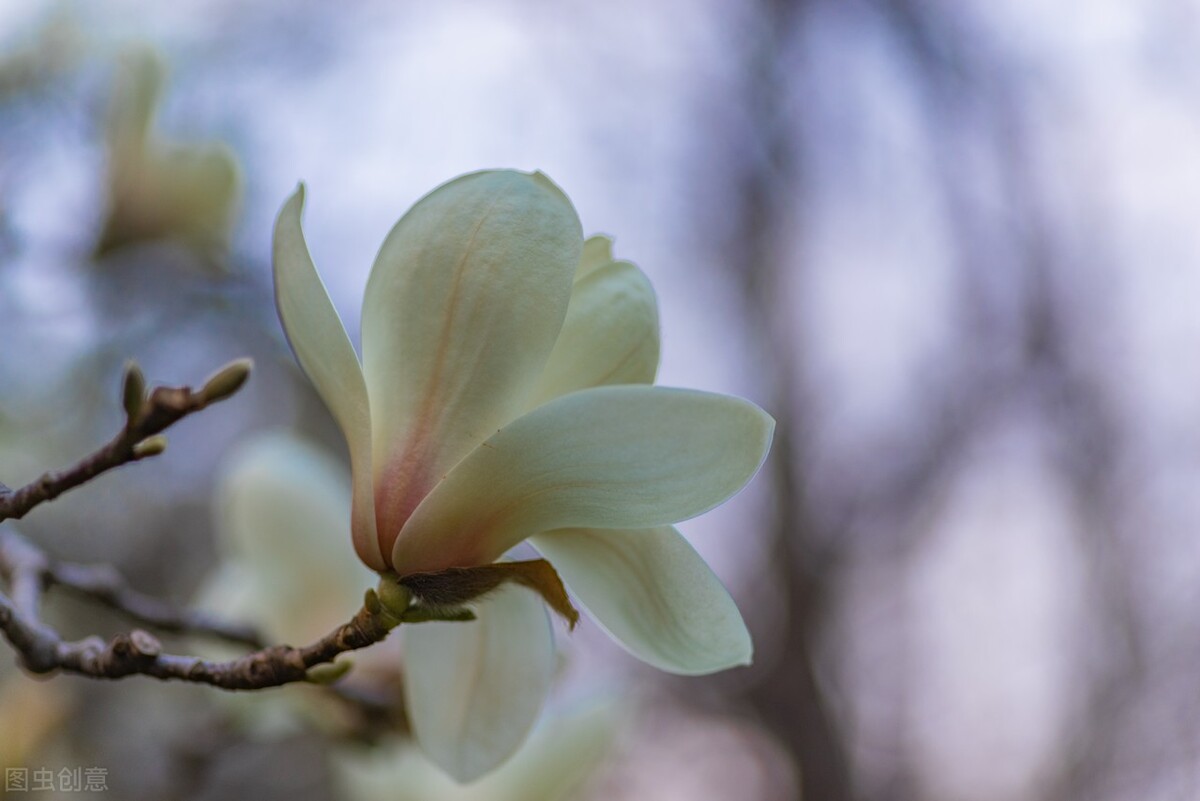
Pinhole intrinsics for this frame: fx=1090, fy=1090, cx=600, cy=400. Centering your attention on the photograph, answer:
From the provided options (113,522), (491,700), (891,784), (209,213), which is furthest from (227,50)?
(891,784)

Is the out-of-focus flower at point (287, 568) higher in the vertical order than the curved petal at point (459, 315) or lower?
lower

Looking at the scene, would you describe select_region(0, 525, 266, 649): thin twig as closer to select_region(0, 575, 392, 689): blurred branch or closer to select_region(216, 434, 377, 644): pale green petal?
select_region(0, 575, 392, 689): blurred branch

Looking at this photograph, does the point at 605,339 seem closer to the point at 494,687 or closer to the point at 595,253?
the point at 595,253

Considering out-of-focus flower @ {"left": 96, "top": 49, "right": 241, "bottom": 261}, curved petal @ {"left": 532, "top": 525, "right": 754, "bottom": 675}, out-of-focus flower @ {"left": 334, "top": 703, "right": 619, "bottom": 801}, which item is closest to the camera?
curved petal @ {"left": 532, "top": 525, "right": 754, "bottom": 675}

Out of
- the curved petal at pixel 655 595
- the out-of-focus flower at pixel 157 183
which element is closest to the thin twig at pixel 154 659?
the curved petal at pixel 655 595

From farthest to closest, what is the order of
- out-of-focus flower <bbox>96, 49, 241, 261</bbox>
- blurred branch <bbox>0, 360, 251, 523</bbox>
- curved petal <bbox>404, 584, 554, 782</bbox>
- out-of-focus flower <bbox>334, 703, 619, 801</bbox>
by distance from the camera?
out-of-focus flower <bbox>96, 49, 241, 261</bbox> < out-of-focus flower <bbox>334, 703, 619, 801</bbox> < curved petal <bbox>404, 584, 554, 782</bbox> < blurred branch <bbox>0, 360, 251, 523</bbox>

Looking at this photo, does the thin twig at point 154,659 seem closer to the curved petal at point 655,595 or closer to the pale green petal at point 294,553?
the curved petal at point 655,595

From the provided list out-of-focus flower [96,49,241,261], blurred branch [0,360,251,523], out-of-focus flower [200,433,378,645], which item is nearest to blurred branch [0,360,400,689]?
blurred branch [0,360,251,523]
